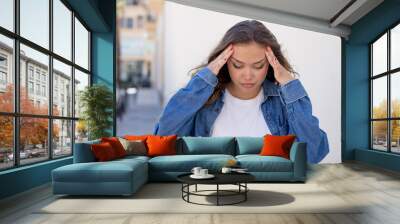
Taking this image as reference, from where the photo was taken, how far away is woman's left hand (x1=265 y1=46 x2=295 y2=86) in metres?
7.52

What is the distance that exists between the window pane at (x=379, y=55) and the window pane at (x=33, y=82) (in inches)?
255

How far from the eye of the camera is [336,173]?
22.8ft

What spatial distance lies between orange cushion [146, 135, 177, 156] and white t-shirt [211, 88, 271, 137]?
128 centimetres

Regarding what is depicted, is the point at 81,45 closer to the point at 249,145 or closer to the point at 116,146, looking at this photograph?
the point at 116,146

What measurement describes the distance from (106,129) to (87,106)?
760 millimetres

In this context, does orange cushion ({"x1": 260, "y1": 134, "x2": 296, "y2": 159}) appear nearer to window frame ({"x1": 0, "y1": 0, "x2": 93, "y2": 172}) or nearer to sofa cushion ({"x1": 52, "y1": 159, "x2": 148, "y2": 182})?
sofa cushion ({"x1": 52, "y1": 159, "x2": 148, "y2": 182})

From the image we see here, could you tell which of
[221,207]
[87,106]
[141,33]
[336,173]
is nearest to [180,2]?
[87,106]

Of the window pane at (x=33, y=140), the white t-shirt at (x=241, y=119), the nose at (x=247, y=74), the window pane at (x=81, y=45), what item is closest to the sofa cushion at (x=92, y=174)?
the window pane at (x=33, y=140)

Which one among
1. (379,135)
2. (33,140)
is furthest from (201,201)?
(379,135)

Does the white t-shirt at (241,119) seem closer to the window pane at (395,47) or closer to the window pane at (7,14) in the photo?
the window pane at (395,47)

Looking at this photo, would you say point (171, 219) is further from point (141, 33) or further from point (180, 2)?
point (180, 2)

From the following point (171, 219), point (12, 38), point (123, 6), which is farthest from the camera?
point (12, 38)

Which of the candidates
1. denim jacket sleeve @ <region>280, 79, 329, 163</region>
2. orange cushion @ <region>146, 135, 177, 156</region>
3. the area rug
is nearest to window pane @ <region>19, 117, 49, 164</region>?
the area rug

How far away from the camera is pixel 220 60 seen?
7.53 meters
